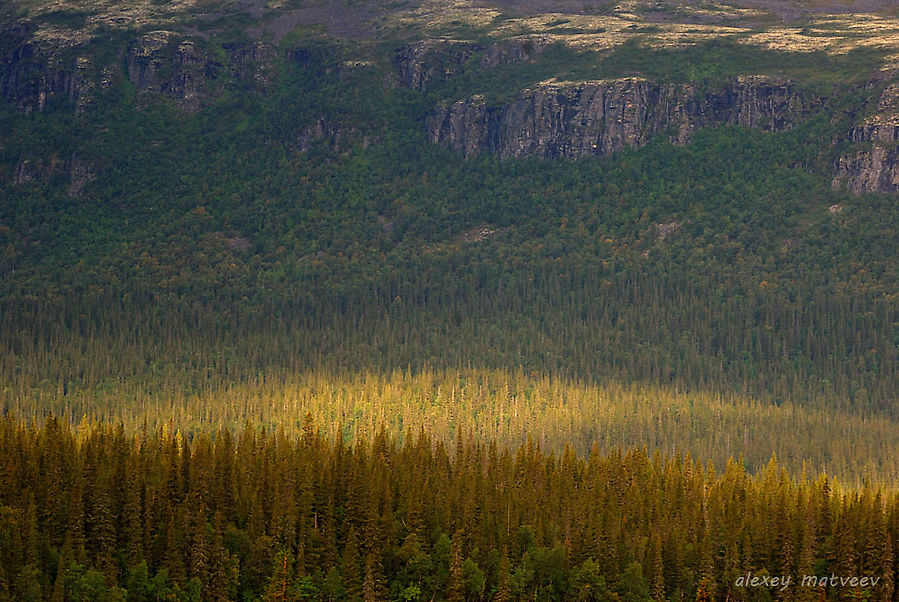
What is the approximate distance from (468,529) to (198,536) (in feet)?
91.5

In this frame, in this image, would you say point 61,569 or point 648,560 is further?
point 648,560

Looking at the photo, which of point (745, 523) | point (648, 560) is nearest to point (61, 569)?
point (648, 560)

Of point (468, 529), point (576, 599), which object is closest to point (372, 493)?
point (468, 529)

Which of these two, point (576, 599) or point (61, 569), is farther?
point (576, 599)

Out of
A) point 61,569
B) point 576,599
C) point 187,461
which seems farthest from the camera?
point 187,461

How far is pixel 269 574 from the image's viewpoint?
183750 mm

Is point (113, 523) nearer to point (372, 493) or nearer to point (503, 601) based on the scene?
point (372, 493)

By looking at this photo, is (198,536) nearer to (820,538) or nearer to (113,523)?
(113,523)

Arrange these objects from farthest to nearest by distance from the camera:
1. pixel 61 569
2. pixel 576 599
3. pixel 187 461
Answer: pixel 187 461 < pixel 576 599 < pixel 61 569

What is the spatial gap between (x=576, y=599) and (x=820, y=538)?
88.0 ft

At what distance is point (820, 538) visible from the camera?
19462 centimetres

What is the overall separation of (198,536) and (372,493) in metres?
20.7

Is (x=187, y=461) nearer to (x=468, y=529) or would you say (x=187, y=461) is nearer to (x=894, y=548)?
(x=468, y=529)

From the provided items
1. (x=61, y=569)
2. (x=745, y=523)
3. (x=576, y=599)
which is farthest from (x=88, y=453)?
(x=745, y=523)
